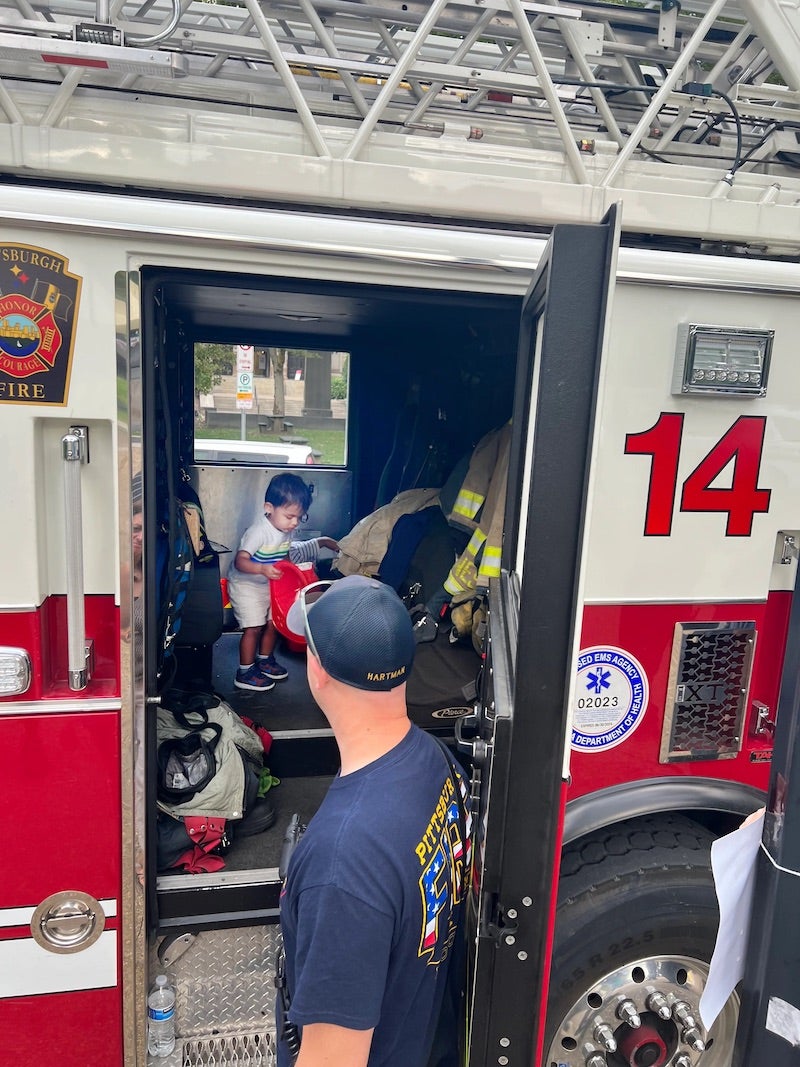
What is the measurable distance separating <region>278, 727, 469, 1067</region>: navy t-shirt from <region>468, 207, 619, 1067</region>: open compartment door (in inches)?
3.5

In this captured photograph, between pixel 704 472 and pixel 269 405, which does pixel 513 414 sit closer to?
pixel 704 472

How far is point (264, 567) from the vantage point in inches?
169

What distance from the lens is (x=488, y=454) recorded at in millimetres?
3299

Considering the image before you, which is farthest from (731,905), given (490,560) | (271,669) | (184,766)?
(271,669)

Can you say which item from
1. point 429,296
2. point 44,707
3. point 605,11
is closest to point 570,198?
point 429,296

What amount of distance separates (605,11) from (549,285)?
1444mm

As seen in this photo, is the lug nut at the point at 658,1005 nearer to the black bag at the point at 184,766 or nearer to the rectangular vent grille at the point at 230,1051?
the rectangular vent grille at the point at 230,1051

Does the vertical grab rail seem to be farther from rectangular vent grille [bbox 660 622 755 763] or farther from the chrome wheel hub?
the chrome wheel hub

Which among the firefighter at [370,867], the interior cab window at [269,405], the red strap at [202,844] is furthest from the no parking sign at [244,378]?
the firefighter at [370,867]

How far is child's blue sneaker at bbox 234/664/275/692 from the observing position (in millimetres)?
4109

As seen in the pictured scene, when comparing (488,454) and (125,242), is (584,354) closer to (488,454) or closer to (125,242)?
(125,242)

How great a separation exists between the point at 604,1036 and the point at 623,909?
405 mm

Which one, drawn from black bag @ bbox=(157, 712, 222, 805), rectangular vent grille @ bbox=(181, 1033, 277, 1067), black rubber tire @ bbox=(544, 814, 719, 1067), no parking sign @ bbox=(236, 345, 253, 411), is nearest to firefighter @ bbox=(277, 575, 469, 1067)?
black rubber tire @ bbox=(544, 814, 719, 1067)

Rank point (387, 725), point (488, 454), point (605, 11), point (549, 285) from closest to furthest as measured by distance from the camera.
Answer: point (549, 285) < point (387, 725) < point (605, 11) < point (488, 454)
